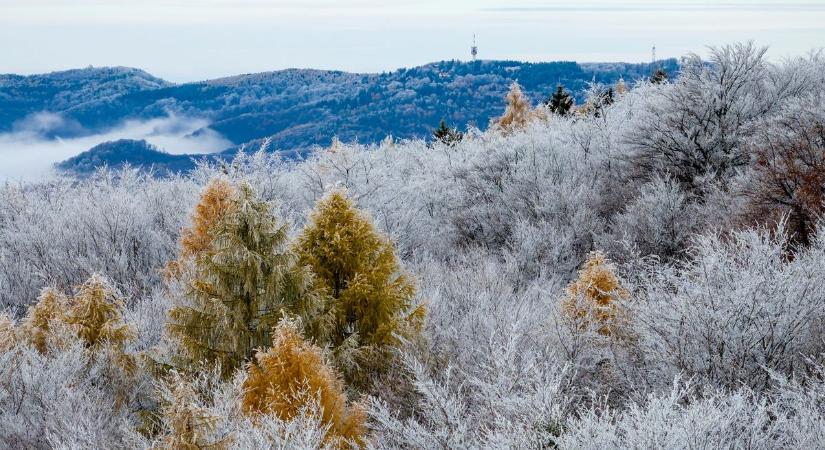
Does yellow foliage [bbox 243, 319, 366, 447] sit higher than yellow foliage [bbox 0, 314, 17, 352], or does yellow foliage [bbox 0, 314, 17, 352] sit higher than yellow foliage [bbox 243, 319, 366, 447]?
yellow foliage [bbox 243, 319, 366, 447]

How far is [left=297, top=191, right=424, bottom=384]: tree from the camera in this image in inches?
510

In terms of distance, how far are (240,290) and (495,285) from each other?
8645 mm

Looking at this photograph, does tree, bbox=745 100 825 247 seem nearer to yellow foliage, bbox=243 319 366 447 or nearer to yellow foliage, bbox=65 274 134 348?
yellow foliage, bbox=243 319 366 447

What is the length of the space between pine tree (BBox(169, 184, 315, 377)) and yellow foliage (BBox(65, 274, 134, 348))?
2.92 meters

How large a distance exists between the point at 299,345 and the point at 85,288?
6.69 meters

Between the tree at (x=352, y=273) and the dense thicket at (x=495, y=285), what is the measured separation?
0.16ft

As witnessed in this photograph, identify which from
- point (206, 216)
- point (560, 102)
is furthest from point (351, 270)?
point (560, 102)

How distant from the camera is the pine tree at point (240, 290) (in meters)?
11.6

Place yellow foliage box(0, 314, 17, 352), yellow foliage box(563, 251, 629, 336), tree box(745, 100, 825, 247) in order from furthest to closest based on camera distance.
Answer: tree box(745, 100, 825, 247) → yellow foliage box(0, 314, 17, 352) → yellow foliage box(563, 251, 629, 336)

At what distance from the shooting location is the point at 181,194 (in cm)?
3425

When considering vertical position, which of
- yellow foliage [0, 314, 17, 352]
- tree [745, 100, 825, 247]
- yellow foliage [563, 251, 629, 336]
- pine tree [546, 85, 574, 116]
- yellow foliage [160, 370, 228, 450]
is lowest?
yellow foliage [0, 314, 17, 352]

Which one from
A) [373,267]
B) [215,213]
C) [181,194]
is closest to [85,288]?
[215,213]

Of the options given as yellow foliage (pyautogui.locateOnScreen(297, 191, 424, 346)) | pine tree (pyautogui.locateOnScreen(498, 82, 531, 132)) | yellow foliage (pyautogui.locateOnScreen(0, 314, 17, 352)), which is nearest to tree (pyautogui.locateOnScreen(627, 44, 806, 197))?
yellow foliage (pyautogui.locateOnScreen(297, 191, 424, 346))

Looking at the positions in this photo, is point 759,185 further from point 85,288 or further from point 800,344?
point 85,288
